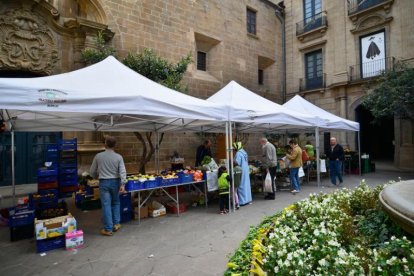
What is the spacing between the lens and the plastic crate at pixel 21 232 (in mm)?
4754

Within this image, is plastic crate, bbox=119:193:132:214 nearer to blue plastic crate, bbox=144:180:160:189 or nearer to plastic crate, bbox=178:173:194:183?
blue plastic crate, bbox=144:180:160:189

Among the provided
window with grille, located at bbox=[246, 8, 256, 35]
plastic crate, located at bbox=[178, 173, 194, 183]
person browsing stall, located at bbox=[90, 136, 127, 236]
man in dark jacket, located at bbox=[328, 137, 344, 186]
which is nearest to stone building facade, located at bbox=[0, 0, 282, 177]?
window with grille, located at bbox=[246, 8, 256, 35]

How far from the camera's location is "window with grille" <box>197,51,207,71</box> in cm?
1486

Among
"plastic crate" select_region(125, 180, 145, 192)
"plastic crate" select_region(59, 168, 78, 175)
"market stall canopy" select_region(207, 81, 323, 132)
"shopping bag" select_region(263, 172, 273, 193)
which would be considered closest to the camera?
"plastic crate" select_region(125, 180, 145, 192)

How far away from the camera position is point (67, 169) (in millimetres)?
8039

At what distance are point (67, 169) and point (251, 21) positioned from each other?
14.5 metres

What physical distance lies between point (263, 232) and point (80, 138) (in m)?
8.09

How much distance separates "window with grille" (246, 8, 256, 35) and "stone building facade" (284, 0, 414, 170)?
3.51m

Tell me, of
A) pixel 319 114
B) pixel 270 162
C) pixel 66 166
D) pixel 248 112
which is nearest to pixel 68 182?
pixel 66 166

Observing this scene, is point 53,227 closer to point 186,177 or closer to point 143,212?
point 143,212

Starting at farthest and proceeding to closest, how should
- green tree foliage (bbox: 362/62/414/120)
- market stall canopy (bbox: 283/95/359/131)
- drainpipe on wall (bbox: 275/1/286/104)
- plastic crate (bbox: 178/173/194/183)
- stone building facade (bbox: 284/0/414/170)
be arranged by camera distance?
1. drainpipe on wall (bbox: 275/1/286/104)
2. stone building facade (bbox: 284/0/414/170)
3. green tree foliage (bbox: 362/62/414/120)
4. market stall canopy (bbox: 283/95/359/131)
5. plastic crate (bbox: 178/173/194/183)

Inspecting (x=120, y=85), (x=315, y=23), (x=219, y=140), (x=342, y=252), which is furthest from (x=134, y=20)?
(x=315, y=23)

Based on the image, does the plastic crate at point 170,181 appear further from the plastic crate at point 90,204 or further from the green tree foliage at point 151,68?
the green tree foliage at point 151,68

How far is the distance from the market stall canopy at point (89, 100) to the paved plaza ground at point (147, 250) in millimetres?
2153
